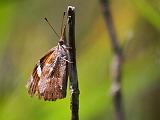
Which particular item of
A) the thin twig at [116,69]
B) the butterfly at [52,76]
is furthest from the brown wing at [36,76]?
the thin twig at [116,69]

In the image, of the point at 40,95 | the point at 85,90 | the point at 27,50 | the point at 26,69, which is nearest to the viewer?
the point at 40,95

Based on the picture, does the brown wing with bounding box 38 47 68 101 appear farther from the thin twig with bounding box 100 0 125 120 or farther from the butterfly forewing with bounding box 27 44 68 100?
the thin twig with bounding box 100 0 125 120

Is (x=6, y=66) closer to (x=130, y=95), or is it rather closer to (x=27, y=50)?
(x=27, y=50)

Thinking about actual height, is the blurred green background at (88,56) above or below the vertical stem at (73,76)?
above

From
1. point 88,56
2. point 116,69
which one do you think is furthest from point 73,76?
point 88,56

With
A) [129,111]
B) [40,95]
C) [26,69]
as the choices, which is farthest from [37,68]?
[129,111]

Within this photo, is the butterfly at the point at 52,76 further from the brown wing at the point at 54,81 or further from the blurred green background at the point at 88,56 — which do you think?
the blurred green background at the point at 88,56

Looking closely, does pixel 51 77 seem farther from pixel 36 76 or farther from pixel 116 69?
→ pixel 116 69

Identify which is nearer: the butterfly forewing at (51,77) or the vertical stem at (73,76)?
the vertical stem at (73,76)

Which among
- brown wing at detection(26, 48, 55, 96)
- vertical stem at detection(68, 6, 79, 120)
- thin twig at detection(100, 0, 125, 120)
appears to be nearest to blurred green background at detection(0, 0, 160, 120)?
thin twig at detection(100, 0, 125, 120)
